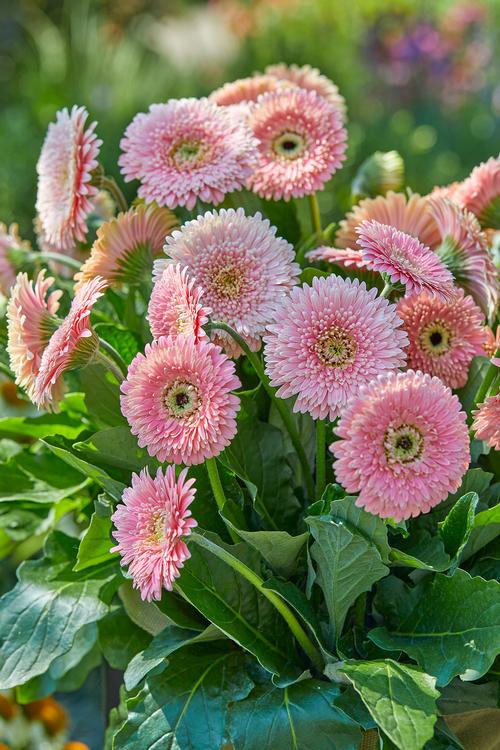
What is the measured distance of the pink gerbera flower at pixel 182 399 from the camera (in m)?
0.45

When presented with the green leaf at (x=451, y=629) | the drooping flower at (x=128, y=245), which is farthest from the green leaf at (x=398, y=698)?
the drooping flower at (x=128, y=245)

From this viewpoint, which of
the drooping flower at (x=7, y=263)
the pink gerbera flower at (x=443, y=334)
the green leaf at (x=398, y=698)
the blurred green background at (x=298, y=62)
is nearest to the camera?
the green leaf at (x=398, y=698)

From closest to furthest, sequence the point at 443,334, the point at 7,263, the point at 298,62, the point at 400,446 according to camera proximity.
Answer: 1. the point at 400,446
2. the point at 443,334
3. the point at 7,263
4. the point at 298,62

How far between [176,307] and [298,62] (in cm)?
289

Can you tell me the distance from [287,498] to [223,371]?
134 millimetres

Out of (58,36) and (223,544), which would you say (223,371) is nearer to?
(223,544)

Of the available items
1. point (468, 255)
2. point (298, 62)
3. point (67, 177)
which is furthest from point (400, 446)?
point (298, 62)

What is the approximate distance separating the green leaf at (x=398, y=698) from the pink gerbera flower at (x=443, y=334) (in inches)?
6.2

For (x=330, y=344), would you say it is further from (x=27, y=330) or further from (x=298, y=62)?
(x=298, y=62)

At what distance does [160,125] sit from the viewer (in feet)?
1.87

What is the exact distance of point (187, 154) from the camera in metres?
0.56

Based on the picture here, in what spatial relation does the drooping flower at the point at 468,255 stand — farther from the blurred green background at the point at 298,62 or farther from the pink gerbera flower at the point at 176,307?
the blurred green background at the point at 298,62

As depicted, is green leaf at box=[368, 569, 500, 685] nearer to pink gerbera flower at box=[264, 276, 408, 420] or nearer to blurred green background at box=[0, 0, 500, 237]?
Result: pink gerbera flower at box=[264, 276, 408, 420]

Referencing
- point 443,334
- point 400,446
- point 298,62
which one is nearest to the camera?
point 400,446
